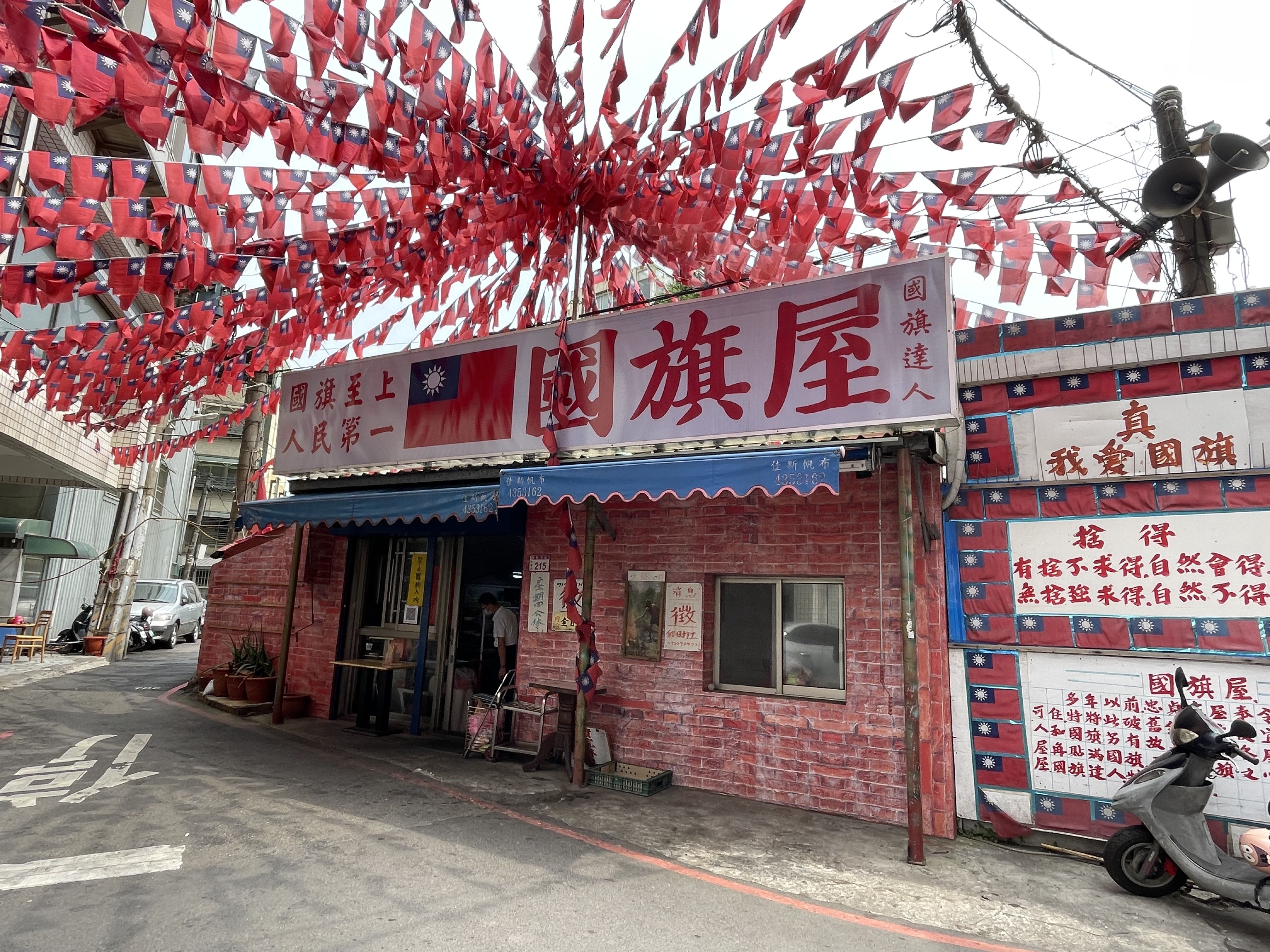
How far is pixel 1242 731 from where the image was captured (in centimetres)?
448

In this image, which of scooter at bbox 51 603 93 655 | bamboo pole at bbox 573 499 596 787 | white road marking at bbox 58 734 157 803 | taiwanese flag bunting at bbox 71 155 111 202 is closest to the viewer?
taiwanese flag bunting at bbox 71 155 111 202

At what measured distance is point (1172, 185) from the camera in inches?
249

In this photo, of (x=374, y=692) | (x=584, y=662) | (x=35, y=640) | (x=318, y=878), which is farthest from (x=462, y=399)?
(x=35, y=640)

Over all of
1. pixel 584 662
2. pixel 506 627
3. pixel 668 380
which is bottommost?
pixel 584 662

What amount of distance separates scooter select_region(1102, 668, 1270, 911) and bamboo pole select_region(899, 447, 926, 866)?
3.97ft

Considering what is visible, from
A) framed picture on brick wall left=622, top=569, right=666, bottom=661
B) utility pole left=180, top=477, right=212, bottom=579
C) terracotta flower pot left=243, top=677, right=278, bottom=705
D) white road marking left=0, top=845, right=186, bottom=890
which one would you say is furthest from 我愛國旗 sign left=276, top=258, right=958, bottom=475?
utility pole left=180, top=477, right=212, bottom=579

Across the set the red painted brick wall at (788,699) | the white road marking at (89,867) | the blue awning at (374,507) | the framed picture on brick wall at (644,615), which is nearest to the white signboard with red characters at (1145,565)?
the red painted brick wall at (788,699)

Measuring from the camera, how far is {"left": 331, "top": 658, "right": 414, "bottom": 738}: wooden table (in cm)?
870

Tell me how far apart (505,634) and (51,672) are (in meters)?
11.0

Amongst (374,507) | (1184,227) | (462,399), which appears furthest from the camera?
(462,399)

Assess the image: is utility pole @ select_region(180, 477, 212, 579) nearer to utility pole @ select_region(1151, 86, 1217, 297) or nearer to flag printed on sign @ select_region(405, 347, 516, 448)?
flag printed on sign @ select_region(405, 347, 516, 448)

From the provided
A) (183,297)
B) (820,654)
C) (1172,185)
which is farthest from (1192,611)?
(183,297)

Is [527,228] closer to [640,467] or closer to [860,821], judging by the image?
[640,467]

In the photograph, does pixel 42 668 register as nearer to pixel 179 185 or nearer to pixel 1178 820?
pixel 179 185
